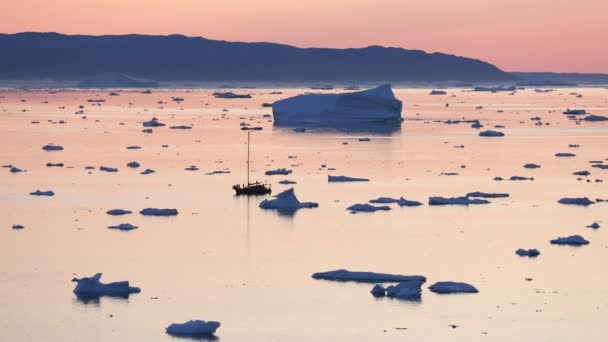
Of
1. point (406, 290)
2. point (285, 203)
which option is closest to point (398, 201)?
point (285, 203)

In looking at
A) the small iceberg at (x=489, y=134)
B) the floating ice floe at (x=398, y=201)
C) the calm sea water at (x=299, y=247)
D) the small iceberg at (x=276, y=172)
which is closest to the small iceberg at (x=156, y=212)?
the calm sea water at (x=299, y=247)

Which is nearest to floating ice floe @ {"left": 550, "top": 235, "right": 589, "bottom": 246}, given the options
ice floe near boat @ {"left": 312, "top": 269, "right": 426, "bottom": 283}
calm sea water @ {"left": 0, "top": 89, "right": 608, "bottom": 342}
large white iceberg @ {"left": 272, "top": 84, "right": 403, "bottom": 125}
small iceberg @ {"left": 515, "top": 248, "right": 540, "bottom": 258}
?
calm sea water @ {"left": 0, "top": 89, "right": 608, "bottom": 342}

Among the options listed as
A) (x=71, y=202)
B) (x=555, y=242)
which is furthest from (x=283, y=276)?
→ (x=71, y=202)

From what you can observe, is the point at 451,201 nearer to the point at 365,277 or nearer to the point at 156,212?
the point at 156,212

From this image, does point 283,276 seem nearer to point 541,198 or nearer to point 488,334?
point 488,334

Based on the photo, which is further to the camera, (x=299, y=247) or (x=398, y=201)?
(x=398, y=201)

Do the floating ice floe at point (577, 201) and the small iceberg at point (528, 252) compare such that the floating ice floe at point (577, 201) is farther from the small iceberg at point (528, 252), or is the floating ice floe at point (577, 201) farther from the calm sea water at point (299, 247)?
the small iceberg at point (528, 252)
